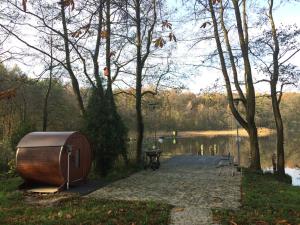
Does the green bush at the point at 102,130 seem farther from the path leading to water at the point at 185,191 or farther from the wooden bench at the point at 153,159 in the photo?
the wooden bench at the point at 153,159

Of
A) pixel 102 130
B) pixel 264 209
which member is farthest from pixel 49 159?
pixel 264 209

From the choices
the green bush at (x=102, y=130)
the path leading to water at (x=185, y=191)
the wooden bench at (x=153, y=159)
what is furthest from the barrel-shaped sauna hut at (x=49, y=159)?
the wooden bench at (x=153, y=159)

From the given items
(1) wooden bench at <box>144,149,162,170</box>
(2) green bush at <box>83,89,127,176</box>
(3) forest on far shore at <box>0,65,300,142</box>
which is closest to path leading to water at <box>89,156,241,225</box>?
(1) wooden bench at <box>144,149,162,170</box>

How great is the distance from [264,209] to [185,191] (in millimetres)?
2993

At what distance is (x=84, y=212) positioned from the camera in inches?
348

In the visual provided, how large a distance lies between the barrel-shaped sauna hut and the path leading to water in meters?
1.15

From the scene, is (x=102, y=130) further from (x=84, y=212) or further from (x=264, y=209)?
(x=264, y=209)

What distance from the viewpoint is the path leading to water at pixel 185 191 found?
29.8ft

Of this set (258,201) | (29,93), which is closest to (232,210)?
(258,201)

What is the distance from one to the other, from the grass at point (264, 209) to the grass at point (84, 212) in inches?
52.7

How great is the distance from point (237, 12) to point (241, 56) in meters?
2.10

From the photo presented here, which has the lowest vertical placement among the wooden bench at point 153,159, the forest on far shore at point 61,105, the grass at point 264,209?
the grass at point 264,209

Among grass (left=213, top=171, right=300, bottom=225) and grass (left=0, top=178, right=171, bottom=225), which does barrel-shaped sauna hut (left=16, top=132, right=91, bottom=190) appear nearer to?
grass (left=0, top=178, right=171, bottom=225)

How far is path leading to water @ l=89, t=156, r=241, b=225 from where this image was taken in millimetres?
9095
